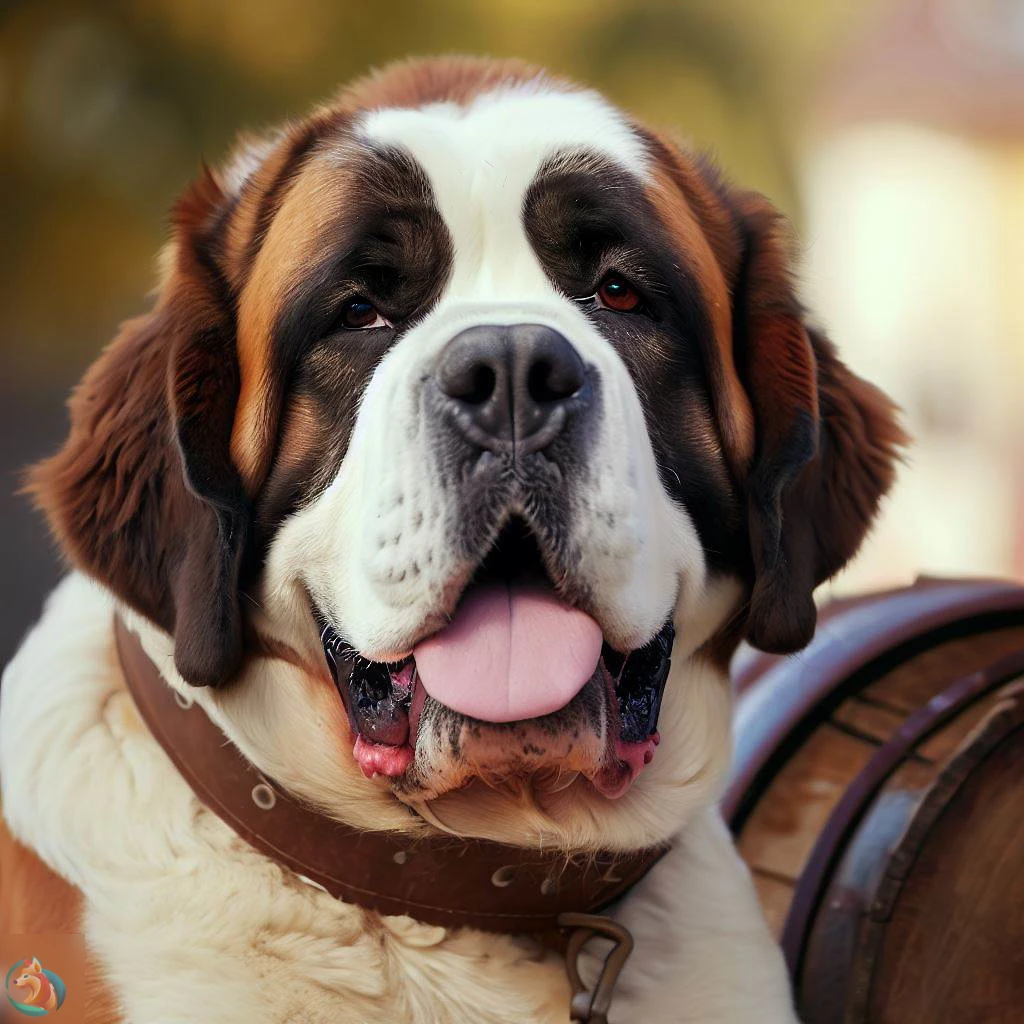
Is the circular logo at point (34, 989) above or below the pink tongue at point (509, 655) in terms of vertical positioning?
below

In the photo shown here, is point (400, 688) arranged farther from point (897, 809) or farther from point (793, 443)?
point (897, 809)

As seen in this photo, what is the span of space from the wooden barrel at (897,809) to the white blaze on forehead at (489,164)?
2.94 feet

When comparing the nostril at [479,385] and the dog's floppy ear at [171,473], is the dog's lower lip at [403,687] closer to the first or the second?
the dog's floppy ear at [171,473]

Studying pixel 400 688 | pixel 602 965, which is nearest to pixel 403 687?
pixel 400 688

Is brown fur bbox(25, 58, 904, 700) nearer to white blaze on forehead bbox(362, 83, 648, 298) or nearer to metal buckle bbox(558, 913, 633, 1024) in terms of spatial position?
white blaze on forehead bbox(362, 83, 648, 298)

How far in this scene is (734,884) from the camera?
1731 mm

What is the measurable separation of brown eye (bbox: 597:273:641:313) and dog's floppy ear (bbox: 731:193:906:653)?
21 cm

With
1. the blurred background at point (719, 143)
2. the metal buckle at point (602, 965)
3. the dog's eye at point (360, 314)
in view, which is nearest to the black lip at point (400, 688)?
the metal buckle at point (602, 965)

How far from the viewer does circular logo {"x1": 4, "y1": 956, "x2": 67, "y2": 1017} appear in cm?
144

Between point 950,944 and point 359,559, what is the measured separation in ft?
3.32

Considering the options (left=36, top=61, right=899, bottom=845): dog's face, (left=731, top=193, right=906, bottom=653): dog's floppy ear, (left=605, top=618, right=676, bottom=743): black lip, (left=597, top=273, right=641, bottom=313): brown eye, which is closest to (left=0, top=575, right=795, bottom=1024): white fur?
(left=36, top=61, right=899, bottom=845): dog's face

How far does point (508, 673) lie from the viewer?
51.1 inches

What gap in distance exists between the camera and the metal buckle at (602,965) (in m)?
1.44

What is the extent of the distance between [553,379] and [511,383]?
0.15ft
